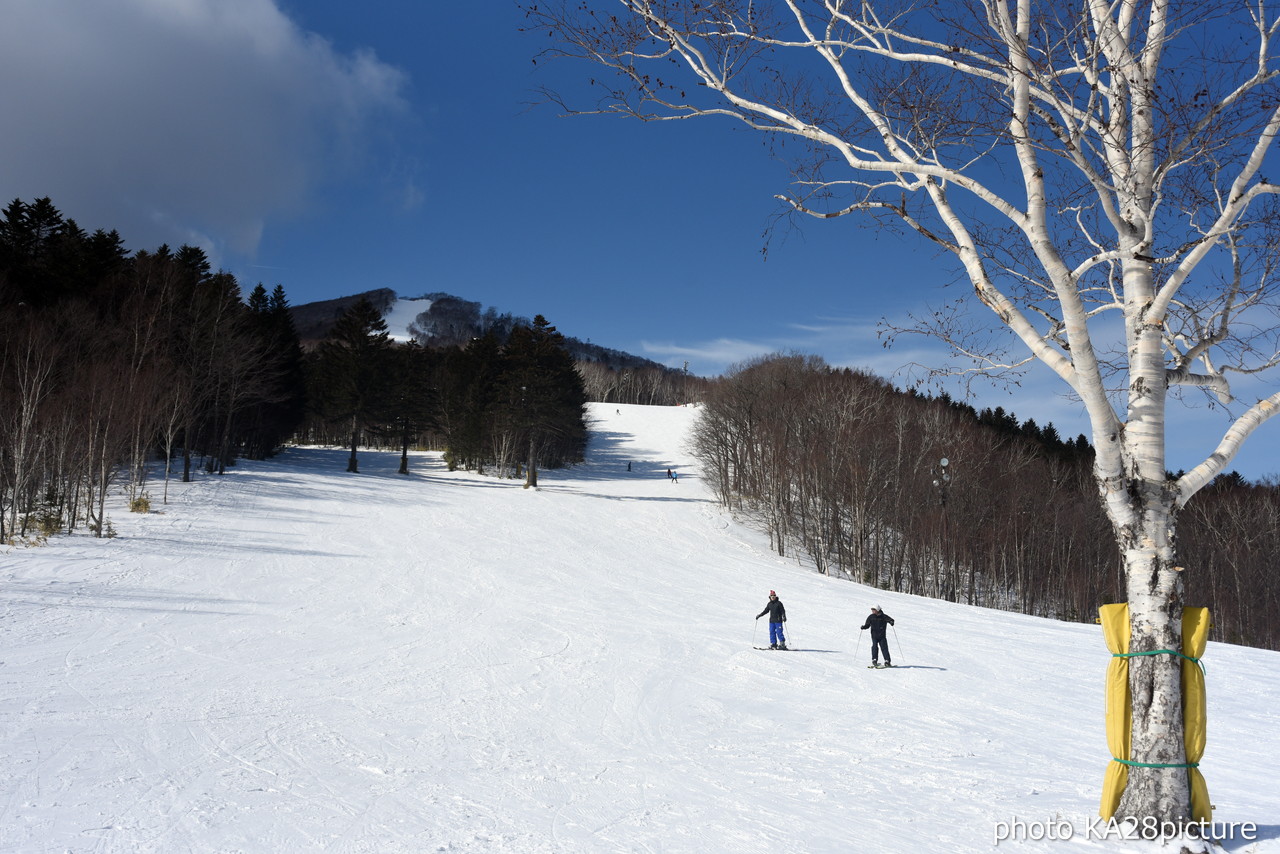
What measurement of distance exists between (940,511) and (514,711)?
37163mm

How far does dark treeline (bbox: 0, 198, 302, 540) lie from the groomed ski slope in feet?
10.8

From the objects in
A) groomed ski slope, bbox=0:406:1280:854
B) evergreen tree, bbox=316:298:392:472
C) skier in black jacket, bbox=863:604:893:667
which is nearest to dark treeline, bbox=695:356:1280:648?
groomed ski slope, bbox=0:406:1280:854

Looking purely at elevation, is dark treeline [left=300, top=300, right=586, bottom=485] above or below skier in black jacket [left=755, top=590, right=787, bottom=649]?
above

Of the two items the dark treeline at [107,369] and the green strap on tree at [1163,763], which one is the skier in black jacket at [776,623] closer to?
the green strap on tree at [1163,763]

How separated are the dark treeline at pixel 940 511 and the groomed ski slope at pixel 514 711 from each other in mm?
14829

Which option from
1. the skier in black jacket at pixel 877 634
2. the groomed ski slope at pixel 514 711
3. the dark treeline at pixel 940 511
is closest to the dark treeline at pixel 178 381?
the groomed ski slope at pixel 514 711

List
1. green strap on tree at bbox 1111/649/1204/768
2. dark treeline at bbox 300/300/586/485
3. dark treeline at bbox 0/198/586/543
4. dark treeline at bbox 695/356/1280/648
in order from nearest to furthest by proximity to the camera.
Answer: green strap on tree at bbox 1111/649/1204/768
dark treeline at bbox 0/198/586/543
dark treeline at bbox 695/356/1280/648
dark treeline at bbox 300/300/586/485

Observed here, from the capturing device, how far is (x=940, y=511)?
42031mm

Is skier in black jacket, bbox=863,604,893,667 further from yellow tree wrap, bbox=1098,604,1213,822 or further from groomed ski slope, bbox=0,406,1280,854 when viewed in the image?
yellow tree wrap, bbox=1098,604,1213,822

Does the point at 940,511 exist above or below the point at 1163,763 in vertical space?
below

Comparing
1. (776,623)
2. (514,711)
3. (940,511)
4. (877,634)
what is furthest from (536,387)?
(514,711)

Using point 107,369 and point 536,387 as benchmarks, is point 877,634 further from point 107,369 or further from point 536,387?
point 536,387

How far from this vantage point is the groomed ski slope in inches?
247

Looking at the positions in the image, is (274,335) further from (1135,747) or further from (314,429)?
(1135,747)
